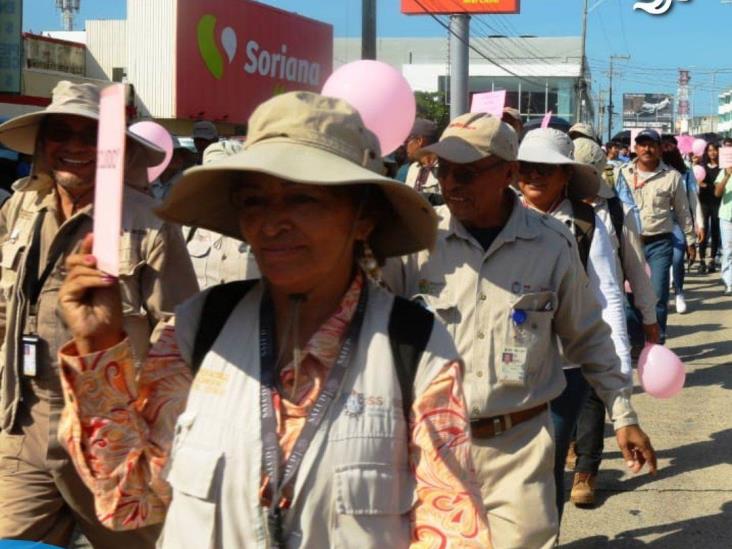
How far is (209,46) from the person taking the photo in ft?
115

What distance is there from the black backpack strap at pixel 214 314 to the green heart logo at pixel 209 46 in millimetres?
33567

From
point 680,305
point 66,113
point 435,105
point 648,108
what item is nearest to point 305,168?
point 66,113

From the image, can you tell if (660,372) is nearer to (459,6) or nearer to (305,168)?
(305,168)

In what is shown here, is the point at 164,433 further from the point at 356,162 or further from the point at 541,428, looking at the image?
the point at 541,428

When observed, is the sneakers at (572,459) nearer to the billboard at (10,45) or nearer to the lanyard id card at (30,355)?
the lanyard id card at (30,355)

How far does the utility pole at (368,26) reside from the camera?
16.8 metres

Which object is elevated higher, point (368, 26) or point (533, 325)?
point (368, 26)

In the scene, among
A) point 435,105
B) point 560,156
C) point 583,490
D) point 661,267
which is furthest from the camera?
point 435,105

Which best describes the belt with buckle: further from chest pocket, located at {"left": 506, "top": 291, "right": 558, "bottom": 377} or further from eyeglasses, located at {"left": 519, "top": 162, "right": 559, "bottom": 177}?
eyeglasses, located at {"left": 519, "top": 162, "right": 559, "bottom": 177}

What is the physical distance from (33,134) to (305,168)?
2.00 m

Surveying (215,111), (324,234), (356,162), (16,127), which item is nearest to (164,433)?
(324,234)

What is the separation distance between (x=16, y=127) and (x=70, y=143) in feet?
0.63

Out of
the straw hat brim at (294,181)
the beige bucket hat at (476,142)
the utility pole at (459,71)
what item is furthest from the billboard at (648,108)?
the straw hat brim at (294,181)

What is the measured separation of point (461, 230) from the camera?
144 inches
